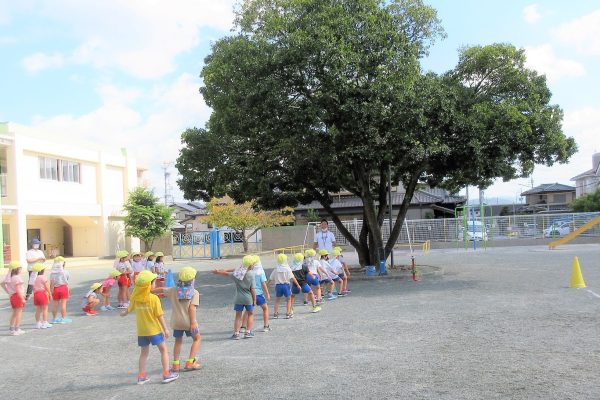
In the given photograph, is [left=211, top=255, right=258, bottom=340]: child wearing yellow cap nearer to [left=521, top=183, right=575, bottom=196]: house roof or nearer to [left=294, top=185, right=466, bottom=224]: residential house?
[left=294, top=185, right=466, bottom=224]: residential house

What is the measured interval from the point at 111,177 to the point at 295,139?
26650 mm

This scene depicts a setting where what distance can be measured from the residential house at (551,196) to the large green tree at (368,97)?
4981cm

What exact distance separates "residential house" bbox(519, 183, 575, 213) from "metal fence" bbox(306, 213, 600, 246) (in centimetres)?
3147

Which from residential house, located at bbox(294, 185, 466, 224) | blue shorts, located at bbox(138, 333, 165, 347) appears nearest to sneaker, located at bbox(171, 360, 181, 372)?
blue shorts, located at bbox(138, 333, 165, 347)

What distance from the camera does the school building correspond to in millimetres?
28484

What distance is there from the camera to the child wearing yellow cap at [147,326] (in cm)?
630

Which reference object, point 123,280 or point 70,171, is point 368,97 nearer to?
point 123,280

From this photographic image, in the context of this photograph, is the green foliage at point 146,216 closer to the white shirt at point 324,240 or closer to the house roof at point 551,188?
the white shirt at point 324,240

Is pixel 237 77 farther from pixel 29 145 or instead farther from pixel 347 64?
pixel 29 145

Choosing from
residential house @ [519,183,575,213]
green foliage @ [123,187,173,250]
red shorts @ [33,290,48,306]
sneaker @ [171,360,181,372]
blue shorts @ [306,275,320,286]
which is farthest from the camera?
residential house @ [519,183,575,213]

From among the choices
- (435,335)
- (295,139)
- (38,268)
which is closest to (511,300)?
(435,335)

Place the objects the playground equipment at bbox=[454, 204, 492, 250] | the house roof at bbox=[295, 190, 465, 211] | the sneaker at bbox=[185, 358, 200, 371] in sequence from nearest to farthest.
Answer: the sneaker at bbox=[185, 358, 200, 371], the playground equipment at bbox=[454, 204, 492, 250], the house roof at bbox=[295, 190, 465, 211]

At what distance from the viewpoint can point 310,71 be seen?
1350 centimetres

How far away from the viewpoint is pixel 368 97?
1305cm
